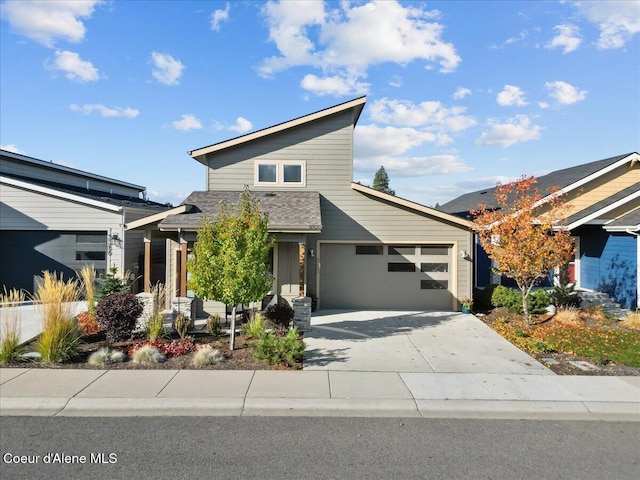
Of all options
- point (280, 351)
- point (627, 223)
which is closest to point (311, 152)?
point (280, 351)

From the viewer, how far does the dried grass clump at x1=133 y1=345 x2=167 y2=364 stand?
7797 millimetres

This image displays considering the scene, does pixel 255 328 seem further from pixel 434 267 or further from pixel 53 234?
pixel 53 234

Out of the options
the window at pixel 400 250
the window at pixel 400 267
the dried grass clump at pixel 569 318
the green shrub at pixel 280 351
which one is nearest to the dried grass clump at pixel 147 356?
the green shrub at pixel 280 351

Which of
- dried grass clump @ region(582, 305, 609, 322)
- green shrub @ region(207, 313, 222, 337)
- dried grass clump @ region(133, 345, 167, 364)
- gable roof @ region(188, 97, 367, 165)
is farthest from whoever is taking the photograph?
gable roof @ region(188, 97, 367, 165)

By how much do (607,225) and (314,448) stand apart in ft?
45.9

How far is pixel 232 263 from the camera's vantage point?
8.41 meters

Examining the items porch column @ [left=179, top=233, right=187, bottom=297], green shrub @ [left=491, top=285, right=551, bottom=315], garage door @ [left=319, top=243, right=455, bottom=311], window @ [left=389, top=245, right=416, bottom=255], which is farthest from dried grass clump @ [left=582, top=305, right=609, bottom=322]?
porch column @ [left=179, top=233, right=187, bottom=297]

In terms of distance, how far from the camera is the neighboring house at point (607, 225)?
44.3 feet

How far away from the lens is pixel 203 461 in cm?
454

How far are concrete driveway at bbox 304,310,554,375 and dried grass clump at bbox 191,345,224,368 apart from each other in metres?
1.76

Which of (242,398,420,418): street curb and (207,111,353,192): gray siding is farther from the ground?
(207,111,353,192): gray siding

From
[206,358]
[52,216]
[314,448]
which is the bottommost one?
[314,448]

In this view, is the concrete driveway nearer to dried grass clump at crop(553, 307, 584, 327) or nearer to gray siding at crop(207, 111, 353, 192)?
dried grass clump at crop(553, 307, 584, 327)

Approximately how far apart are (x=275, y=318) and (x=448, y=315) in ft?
19.0
